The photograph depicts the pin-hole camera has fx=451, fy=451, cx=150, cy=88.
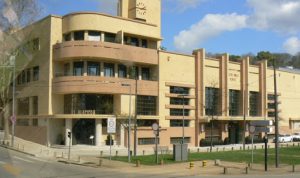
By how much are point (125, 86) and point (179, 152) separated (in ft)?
85.9

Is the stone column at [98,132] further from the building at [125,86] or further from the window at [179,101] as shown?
the window at [179,101]

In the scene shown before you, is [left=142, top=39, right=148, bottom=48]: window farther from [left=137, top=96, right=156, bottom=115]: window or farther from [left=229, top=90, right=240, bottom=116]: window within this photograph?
[left=229, top=90, right=240, bottom=116]: window

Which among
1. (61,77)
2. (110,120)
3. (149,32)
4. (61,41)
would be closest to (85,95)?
(61,77)

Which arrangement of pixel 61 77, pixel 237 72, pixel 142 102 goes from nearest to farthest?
pixel 61 77, pixel 142 102, pixel 237 72

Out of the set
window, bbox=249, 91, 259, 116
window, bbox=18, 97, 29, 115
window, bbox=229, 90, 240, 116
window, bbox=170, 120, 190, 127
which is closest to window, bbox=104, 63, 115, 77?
window, bbox=170, 120, 190, 127

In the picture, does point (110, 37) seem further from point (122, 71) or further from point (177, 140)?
point (177, 140)

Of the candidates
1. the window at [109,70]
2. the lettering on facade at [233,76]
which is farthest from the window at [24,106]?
the lettering on facade at [233,76]

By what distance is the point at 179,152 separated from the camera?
132 ft

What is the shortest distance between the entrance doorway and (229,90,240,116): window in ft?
93.6

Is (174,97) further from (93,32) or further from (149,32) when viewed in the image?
(93,32)

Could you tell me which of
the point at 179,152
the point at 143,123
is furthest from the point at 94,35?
the point at 179,152

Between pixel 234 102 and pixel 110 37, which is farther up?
pixel 110 37

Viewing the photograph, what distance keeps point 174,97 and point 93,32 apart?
16.9 metres

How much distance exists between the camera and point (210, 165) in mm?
36906
